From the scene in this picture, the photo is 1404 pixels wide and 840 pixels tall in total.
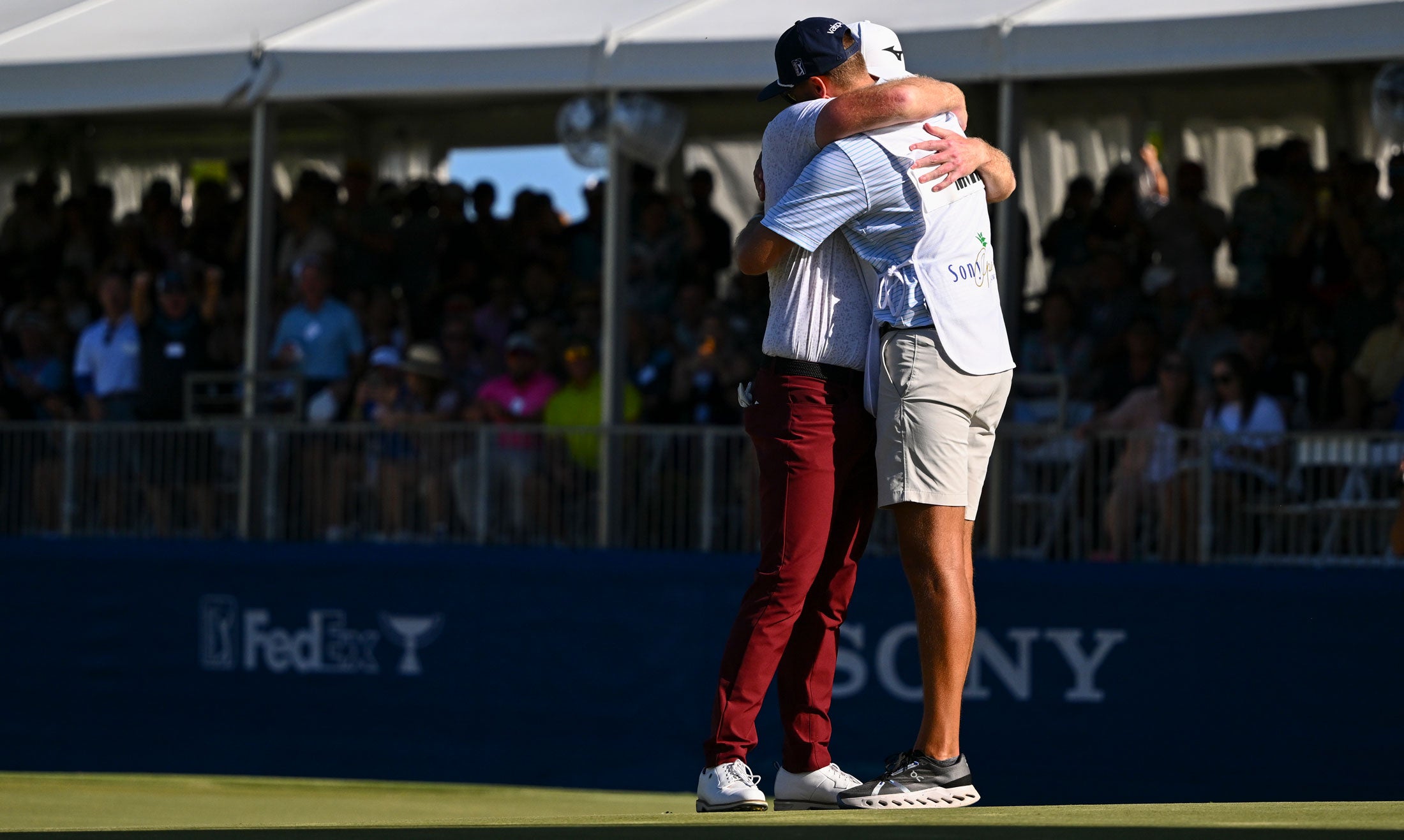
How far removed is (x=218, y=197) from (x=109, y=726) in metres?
4.15

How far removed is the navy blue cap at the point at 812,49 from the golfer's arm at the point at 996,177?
1.40 ft

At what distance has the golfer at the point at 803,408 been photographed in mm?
4680

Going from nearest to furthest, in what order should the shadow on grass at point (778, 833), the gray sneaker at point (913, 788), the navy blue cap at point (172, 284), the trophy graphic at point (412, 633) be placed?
the shadow on grass at point (778, 833), the gray sneaker at point (913, 788), the trophy graphic at point (412, 633), the navy blue cap at point (172, 284)

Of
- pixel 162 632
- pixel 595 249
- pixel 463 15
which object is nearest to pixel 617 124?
pixel 463 15

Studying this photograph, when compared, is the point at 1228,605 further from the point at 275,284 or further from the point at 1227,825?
the point at 275,284

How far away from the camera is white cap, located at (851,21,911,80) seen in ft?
15.7

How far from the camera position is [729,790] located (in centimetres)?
464

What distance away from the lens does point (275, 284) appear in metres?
12.1

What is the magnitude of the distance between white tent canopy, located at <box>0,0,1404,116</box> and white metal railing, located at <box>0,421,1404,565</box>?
1619 mm

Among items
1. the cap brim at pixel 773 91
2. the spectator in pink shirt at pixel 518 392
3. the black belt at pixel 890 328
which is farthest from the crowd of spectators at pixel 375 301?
the black belt at pixel 890 328

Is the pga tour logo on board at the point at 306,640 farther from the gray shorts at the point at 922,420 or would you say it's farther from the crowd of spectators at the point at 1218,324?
the gray shorts at the point at 922,420

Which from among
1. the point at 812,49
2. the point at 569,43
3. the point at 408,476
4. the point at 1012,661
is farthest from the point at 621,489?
the point at 812,49

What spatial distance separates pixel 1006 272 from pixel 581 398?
2.30 m

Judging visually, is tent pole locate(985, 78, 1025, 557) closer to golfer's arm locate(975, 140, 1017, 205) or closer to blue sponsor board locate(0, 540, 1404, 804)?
blue sponsor board locate(0, 540, 1404, 804)
